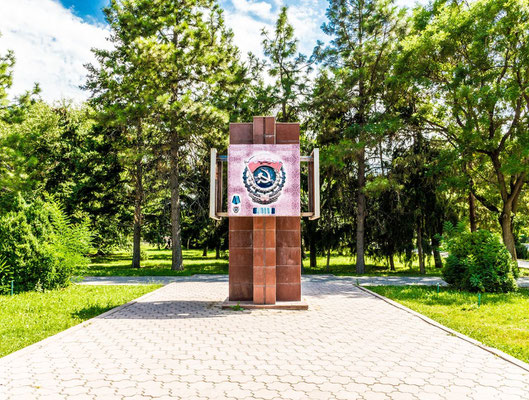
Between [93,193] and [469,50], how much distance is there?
21.9 meters

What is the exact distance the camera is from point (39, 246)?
11.8m

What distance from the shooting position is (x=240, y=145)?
9.77 m

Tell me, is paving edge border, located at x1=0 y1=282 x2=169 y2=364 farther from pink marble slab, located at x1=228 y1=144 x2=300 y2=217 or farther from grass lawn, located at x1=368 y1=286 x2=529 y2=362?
grass lawn, located at x1=368 y1=286 x2=529 y2=362

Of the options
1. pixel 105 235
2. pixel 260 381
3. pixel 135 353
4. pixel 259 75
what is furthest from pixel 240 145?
pixel 105 235

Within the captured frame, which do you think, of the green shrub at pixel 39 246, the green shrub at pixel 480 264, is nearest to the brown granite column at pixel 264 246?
the green shrub at pixel 39 246

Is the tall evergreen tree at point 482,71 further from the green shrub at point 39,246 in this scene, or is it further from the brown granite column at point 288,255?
the green shrub at point 39,246

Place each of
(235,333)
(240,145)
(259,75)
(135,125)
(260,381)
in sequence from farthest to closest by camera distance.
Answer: (259,75)
(135,125)
(240,145)
(235,333)
(260,381)

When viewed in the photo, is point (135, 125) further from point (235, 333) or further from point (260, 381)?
point (260, 381)

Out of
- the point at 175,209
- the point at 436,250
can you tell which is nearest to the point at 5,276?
the point at 175,209

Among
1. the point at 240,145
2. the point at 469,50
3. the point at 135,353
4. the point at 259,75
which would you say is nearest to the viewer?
the point at 135,353

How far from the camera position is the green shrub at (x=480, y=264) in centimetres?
1196

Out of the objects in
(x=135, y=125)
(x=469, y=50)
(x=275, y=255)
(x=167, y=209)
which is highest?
(x=469, y=50)

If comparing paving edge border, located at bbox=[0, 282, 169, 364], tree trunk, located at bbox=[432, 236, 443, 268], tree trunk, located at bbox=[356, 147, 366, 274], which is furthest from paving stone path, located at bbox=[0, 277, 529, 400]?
tree trunk, located at bbox=[432, 236, 443, 268]

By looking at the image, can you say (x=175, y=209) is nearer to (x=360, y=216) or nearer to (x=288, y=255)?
(x=360, y=216)
